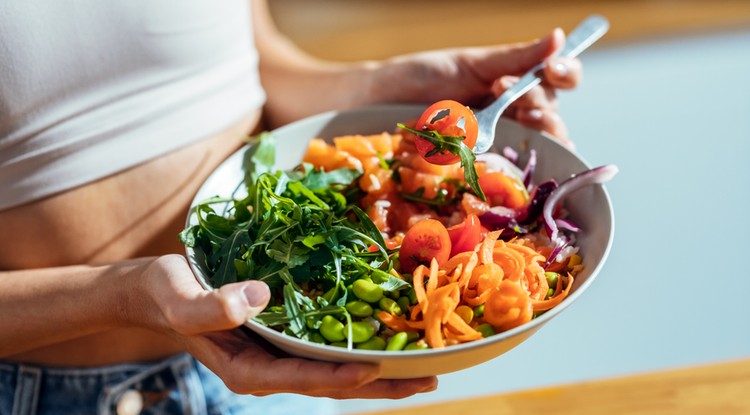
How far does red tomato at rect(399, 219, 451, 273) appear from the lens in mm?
1109

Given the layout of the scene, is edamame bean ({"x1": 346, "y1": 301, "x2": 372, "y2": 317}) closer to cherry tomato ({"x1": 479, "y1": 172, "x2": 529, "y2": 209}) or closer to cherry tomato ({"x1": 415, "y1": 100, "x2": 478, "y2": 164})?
cherry tomato ({"x1": 415, "y1": 100, "x2": 478, "y2": 164})

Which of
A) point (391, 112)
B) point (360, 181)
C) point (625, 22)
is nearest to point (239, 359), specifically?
point (360, 181)

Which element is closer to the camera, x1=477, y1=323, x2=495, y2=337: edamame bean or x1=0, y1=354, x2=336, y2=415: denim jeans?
x1=477, y1=323, x2=495, y2=337: edamame bean

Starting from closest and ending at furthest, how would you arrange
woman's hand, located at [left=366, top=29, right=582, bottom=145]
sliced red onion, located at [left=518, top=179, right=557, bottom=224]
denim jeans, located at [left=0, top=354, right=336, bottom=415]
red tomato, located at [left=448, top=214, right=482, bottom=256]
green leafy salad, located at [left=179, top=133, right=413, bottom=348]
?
green leafy salad, located at [left=179, top=133, right=413, bottom=348] < red tomato, located at [left=448, top=214, right=482, bottom=256] < sliced red onion, located at [left=518, top=179, right=557, bottom=224] < denim jeans, located at [left=0, top=354, right=336, bottom=415] < woman's hand, located at [left=366, top=29, right=582, bottom=145]

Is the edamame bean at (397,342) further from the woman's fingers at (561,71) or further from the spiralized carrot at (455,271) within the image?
the woman's fingers at (561,71)

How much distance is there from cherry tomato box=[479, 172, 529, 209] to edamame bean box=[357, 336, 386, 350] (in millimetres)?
377

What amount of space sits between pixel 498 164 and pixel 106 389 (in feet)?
2.67

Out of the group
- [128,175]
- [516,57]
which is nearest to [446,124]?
[516,57]

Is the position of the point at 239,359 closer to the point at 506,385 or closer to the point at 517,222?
the point at 517,222

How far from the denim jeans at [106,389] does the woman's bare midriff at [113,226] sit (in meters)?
0.02

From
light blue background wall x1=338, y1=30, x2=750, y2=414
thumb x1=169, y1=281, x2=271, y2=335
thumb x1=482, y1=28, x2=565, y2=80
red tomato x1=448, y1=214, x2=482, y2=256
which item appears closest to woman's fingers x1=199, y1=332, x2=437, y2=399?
thumb x1=169, y1=281, x2=271, y2=335

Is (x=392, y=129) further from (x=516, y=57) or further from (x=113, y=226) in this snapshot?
(x=113, y=226)

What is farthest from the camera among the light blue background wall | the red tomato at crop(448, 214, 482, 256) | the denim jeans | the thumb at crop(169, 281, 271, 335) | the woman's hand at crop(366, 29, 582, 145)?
the light blue background wall

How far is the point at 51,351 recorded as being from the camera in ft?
4.50
